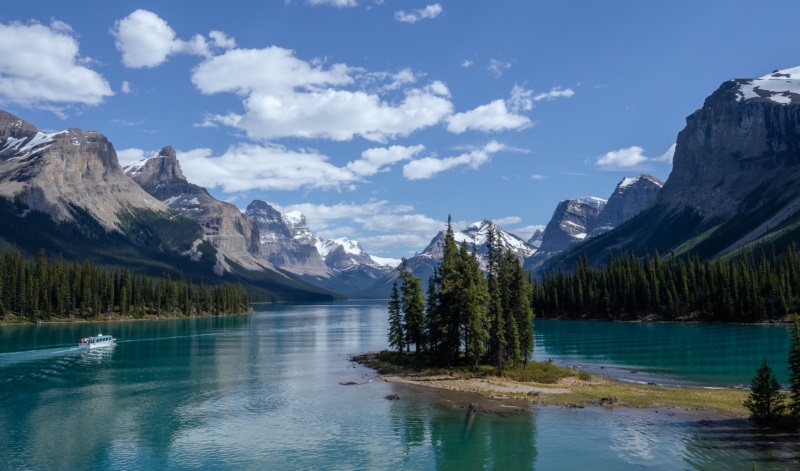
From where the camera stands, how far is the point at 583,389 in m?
71.1

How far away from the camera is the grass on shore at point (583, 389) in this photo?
199 feet

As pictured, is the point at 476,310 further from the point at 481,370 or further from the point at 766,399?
the point at 766,399

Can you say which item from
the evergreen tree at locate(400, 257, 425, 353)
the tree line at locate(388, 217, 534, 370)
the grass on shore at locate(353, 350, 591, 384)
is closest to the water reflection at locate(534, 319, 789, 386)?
the grass on shore at locate(353, 350, 591, 384)

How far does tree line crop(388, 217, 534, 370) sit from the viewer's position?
82.3 meters

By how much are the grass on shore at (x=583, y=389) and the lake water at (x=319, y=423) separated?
399 centimetres

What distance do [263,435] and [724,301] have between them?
173757 mm

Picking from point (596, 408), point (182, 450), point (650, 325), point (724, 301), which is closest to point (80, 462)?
point (182, 450)

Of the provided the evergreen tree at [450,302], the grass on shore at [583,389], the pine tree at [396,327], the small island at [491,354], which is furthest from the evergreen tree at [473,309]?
the pine tree at [396,327]

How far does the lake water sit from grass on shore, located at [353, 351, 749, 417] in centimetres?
399

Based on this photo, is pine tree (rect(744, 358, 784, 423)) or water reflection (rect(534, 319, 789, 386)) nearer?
pine tree (rect(744, 358, 784, 423))

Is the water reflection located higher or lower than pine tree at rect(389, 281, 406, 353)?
lower

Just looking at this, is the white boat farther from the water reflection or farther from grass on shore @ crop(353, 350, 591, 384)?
the water reflection

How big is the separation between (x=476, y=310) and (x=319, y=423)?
32.9 m

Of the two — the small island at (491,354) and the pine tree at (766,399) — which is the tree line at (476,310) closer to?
the small island at (491,354)
